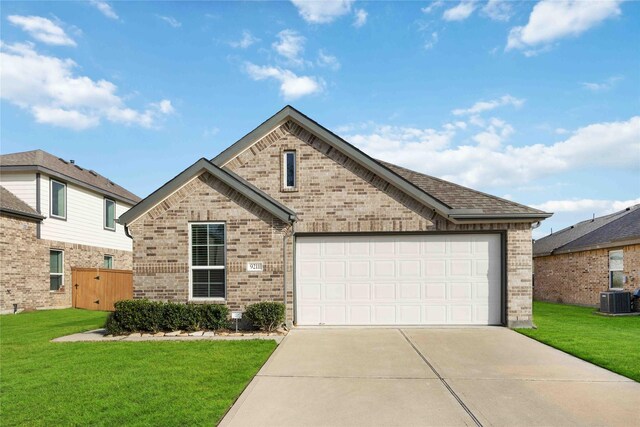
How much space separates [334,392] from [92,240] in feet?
59.1

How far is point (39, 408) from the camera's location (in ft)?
16.9

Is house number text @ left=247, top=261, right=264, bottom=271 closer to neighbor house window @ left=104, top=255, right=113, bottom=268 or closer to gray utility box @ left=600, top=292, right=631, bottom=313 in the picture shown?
gray utility box @ left=600, top=292, right=631, bottom=313

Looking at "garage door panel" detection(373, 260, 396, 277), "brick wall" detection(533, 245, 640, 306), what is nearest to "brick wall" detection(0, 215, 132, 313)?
"garage door panel" detection(373, 260, 396, 277)

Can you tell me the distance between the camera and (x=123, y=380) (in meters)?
6.18

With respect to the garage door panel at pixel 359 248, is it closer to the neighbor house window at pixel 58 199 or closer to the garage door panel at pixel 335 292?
the garage door panel at pixel 335 292

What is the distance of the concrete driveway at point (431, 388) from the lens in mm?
4836

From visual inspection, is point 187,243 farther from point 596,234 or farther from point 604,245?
point 596,234

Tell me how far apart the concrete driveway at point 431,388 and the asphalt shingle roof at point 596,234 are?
446 inches

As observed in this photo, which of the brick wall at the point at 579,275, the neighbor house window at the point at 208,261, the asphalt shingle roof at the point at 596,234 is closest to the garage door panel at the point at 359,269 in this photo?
the neighbor house window at the point at 208,261

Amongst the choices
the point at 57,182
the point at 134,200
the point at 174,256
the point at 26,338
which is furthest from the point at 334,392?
the point at 134,200

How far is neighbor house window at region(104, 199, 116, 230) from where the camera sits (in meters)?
20.7

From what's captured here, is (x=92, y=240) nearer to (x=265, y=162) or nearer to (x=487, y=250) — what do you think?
(x=265, y=162)

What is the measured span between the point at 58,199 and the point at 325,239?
1354 cm

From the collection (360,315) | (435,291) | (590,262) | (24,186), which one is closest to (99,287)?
(24,186)
